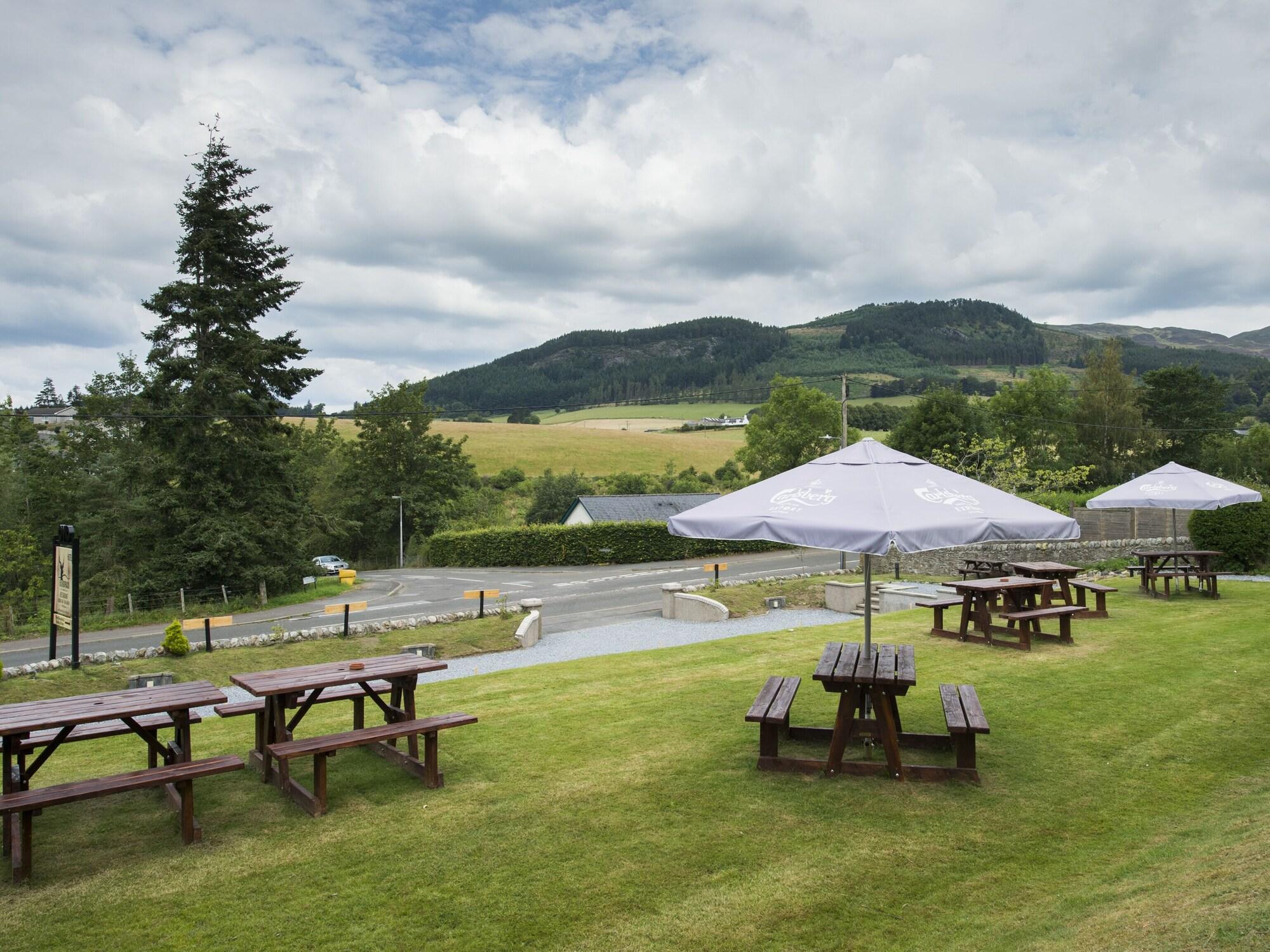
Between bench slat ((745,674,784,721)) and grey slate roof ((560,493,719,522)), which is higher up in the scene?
Result: grey slate roof ((560,493,719,522))

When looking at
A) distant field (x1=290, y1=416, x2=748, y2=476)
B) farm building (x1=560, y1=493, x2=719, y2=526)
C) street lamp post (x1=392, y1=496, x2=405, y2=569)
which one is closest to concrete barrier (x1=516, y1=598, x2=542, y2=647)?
farm building (x1=560, y1=493, x2=719, y2=526)


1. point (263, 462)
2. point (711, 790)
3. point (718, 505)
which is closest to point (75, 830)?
point (711, 790)

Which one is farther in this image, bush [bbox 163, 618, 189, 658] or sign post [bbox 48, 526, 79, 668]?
bush [bbox 163, 618, 189, 658]

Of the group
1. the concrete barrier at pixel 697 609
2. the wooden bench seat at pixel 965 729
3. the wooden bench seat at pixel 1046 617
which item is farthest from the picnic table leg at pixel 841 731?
the concrete barrier at pixel 697 609

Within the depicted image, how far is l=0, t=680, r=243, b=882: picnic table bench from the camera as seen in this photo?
15.7ft

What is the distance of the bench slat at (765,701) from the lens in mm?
6414

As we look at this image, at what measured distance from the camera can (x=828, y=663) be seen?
262 inches

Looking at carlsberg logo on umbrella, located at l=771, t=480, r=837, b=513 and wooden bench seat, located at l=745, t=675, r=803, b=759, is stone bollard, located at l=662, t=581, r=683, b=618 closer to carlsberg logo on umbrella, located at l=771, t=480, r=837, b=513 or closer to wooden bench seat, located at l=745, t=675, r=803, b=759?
wooden bench seat, located at l=745, t=675, r=803, b=759

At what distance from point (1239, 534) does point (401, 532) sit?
46.1m

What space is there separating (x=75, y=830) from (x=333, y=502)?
55912 millimetres

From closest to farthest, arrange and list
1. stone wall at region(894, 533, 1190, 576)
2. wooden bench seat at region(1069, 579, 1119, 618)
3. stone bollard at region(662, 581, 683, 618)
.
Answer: wooden bench seat at region(1069, 579, 1119, 618), stone bollard at region(662, 581, 683, 618), stone wall at region(894, 533, 1190, 576)

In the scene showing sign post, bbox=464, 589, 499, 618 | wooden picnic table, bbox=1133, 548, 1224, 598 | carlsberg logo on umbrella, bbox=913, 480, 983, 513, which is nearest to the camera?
carlsberg logo on umbrella, bbox=913, 480, 983, 513

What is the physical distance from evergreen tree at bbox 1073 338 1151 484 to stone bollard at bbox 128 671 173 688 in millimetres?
63420

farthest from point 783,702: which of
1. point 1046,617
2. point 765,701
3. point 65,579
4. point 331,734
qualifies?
point 65,579
